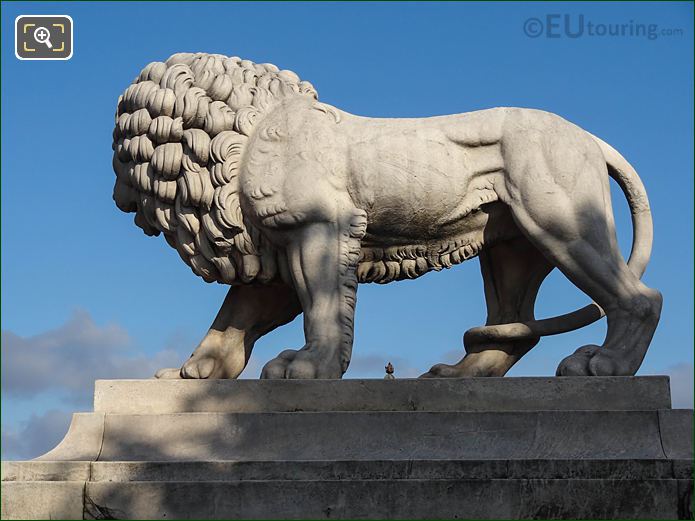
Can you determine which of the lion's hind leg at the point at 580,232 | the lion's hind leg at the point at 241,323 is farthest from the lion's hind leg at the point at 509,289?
the lion's hind leg at the point at 241,323

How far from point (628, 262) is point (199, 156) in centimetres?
282

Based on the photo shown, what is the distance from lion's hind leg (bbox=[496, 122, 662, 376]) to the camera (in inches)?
269

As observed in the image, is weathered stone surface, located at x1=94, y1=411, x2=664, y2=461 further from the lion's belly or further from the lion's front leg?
the lion's belly

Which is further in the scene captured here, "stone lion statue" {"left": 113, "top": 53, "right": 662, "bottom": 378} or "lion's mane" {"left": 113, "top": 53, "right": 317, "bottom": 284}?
"lion's mane" {"left": 113, "top": 53, "right": 317, "bottom": 284}

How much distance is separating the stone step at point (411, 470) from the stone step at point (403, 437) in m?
0.11

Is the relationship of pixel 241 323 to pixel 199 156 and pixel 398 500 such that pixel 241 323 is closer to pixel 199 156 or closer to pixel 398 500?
pixel 199 156

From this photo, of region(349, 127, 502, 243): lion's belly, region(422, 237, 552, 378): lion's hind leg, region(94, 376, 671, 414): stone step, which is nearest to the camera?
region(94, 376, 671, 414): stone step

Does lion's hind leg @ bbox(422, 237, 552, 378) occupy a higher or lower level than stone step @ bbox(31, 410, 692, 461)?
higher

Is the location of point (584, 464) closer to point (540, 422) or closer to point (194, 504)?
point (540, 422)

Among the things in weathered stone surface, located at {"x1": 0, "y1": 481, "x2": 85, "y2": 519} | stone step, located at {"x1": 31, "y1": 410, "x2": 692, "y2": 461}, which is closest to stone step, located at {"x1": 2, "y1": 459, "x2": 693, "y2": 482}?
stone step, located at {"x1": 31, "y1": 410, "x2": 692, "y2": 461}

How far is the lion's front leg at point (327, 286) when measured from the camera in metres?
6.72

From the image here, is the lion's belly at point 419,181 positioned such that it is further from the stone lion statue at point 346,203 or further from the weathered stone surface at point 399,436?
the weathered stone surface at point 399,436

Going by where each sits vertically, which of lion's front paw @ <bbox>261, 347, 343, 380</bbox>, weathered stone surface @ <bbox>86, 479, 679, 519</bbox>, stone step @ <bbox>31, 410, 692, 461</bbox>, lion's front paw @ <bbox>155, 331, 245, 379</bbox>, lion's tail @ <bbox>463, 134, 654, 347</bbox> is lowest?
weathered stone surface @ <bbox>86, 479, 679, 519</bbox>

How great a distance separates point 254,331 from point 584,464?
2459 millimetres
